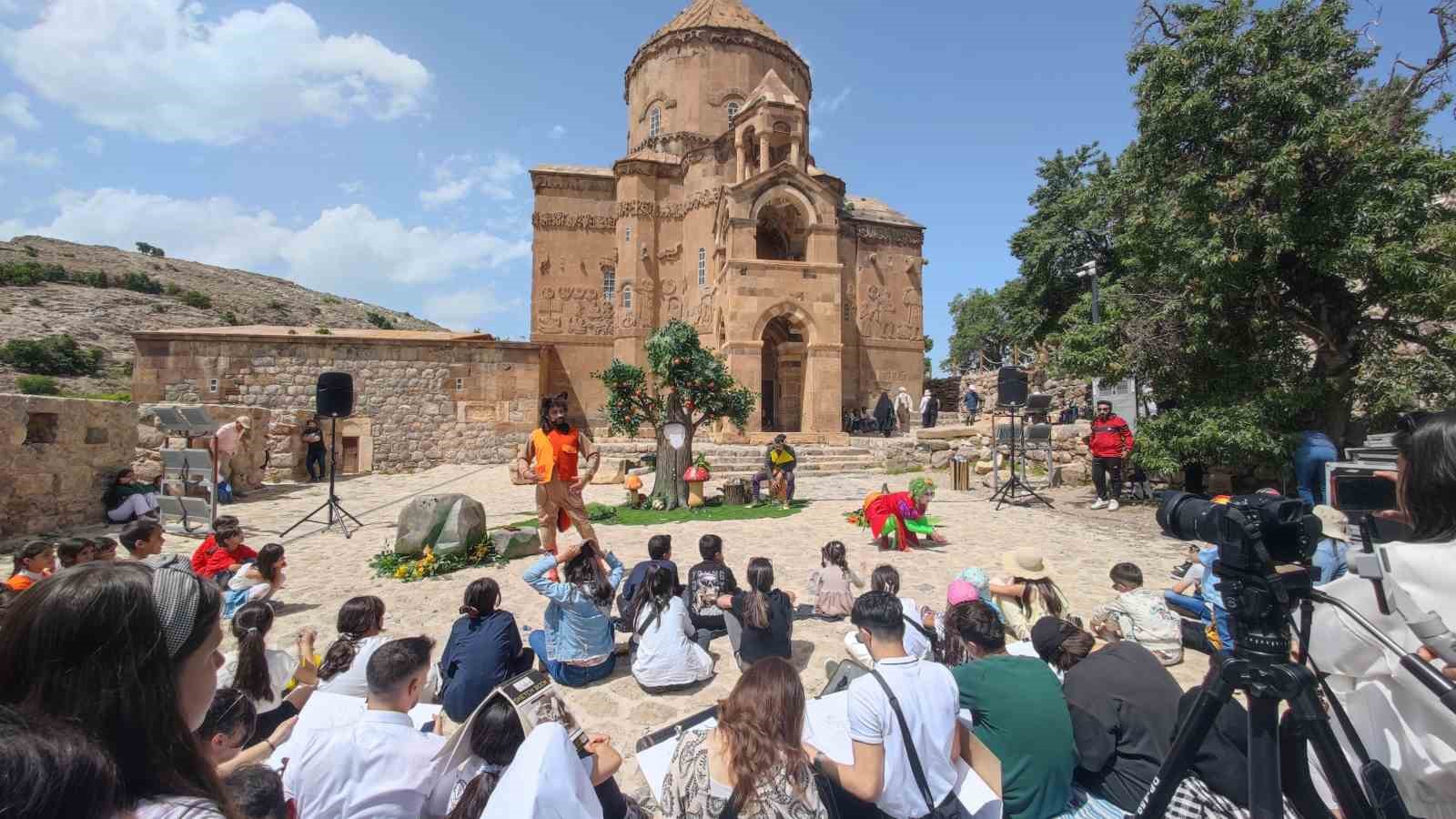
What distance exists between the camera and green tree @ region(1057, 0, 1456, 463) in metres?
7.92

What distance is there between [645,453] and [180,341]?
14.0 metres

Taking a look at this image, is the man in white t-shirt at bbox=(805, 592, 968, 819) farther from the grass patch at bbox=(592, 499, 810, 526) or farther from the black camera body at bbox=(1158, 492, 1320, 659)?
the grass patch at bbox=(592, 499, 810, 526)

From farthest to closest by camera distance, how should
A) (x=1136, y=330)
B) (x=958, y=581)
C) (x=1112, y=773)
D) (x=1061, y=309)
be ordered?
(x=1061, y=309), (x=1136, y=330), (x=958, y=581), (x=1112, y=773)

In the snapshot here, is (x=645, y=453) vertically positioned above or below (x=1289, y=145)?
below

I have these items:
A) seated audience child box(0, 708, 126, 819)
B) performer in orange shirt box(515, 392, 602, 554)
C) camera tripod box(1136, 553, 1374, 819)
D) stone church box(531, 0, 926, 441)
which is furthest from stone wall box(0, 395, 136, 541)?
stone church box(531, 0, 926, 441)

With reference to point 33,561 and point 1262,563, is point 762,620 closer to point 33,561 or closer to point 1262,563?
point 1262,563

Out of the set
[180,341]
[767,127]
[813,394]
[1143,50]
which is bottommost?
[813,394]

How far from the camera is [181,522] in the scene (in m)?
9.49

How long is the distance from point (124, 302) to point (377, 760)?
5643 centimetres

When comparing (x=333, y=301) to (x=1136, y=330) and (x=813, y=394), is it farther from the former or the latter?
(x=1136, y=330)

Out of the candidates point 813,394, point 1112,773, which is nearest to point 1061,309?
point 813,394

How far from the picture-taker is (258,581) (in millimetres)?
5238

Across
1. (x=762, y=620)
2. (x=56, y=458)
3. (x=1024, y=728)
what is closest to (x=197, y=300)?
(x=56, y=458)

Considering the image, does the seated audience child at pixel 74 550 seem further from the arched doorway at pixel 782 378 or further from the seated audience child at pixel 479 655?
the arched doorway at pixel 782 378
